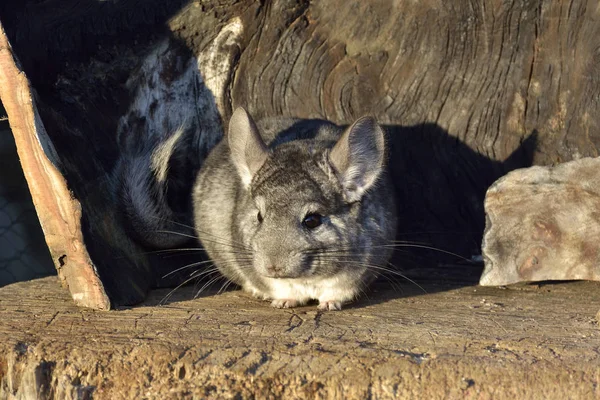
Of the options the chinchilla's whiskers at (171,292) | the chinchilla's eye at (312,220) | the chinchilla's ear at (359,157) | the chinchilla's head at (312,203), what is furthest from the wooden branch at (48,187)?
the chinchilla's ear at (359,157)

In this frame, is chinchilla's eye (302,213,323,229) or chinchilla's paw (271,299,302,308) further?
chinchilla's paw (271,299,302,308)

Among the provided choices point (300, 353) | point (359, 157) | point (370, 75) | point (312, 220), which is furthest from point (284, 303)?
point (370, 75)

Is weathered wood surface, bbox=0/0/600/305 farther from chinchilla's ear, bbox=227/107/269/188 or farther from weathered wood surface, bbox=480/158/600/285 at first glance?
chinchilla's ear, bbox=227/107/269/188

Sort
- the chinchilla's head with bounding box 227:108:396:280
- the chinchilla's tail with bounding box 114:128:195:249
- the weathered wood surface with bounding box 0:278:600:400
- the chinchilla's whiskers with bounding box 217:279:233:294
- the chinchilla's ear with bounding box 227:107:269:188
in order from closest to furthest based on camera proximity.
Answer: the weathered wood surface with bounding box 0:278:600:400 → the chinchilla's head with bounding box 227:108:396:280 → the chinchilla's ear with bounding box 227:107:269:188 → the chinchilla's whiskers with bounding box 217:279:233:294 → the chinchilla's tail with bounding box 114:128:195:249

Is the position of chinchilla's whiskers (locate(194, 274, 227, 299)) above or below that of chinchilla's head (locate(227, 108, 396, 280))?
below

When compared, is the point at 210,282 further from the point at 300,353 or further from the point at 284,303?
the point at 300,353

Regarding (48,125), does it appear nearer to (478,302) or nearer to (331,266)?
(331,266)

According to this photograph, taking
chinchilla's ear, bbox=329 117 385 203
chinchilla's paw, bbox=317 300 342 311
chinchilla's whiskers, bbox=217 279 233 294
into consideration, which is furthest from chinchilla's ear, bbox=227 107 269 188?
chinchilla's paw, bbox=317 300 342 311
